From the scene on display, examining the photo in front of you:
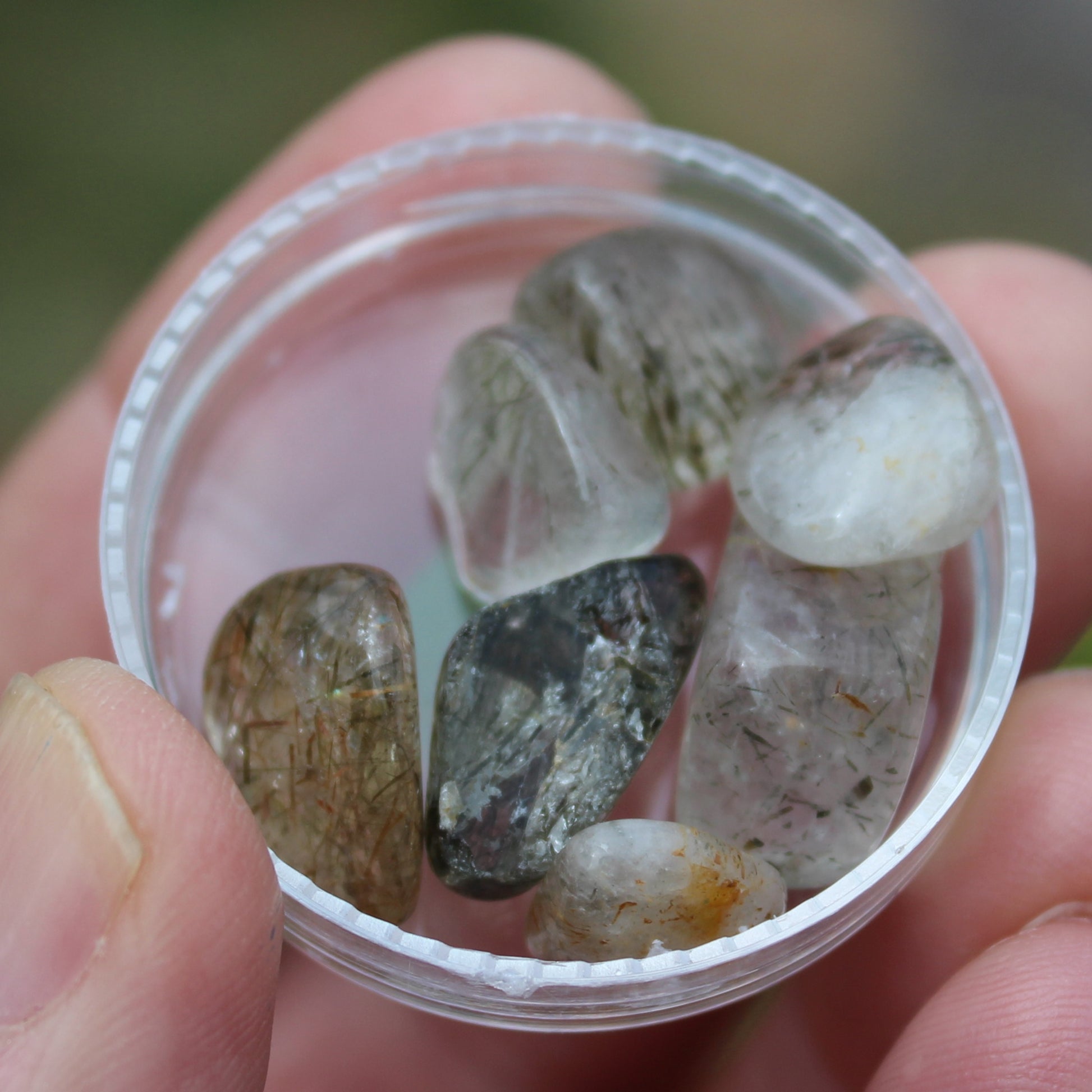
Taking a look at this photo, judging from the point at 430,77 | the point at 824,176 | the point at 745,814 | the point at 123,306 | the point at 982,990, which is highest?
the point at 430,77

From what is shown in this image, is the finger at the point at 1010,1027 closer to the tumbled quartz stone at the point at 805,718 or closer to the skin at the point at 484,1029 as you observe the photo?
the skin at the point at 484,1029

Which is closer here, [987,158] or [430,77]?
[430,77]

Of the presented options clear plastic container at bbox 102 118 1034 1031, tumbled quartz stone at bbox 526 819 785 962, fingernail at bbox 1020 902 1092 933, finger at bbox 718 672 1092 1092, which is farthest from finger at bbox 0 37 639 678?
fingernail at bbox 1020 902 1092 933

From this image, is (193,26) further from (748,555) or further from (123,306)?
(748,555)

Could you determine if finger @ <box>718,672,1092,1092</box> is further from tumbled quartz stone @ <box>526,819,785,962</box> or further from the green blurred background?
the green blurred background

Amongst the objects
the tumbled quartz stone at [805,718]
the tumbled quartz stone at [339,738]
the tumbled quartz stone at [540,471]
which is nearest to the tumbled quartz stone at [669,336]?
the tumbled quartz stone at [540,471]

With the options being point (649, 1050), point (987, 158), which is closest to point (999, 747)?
point (649, 1050)
